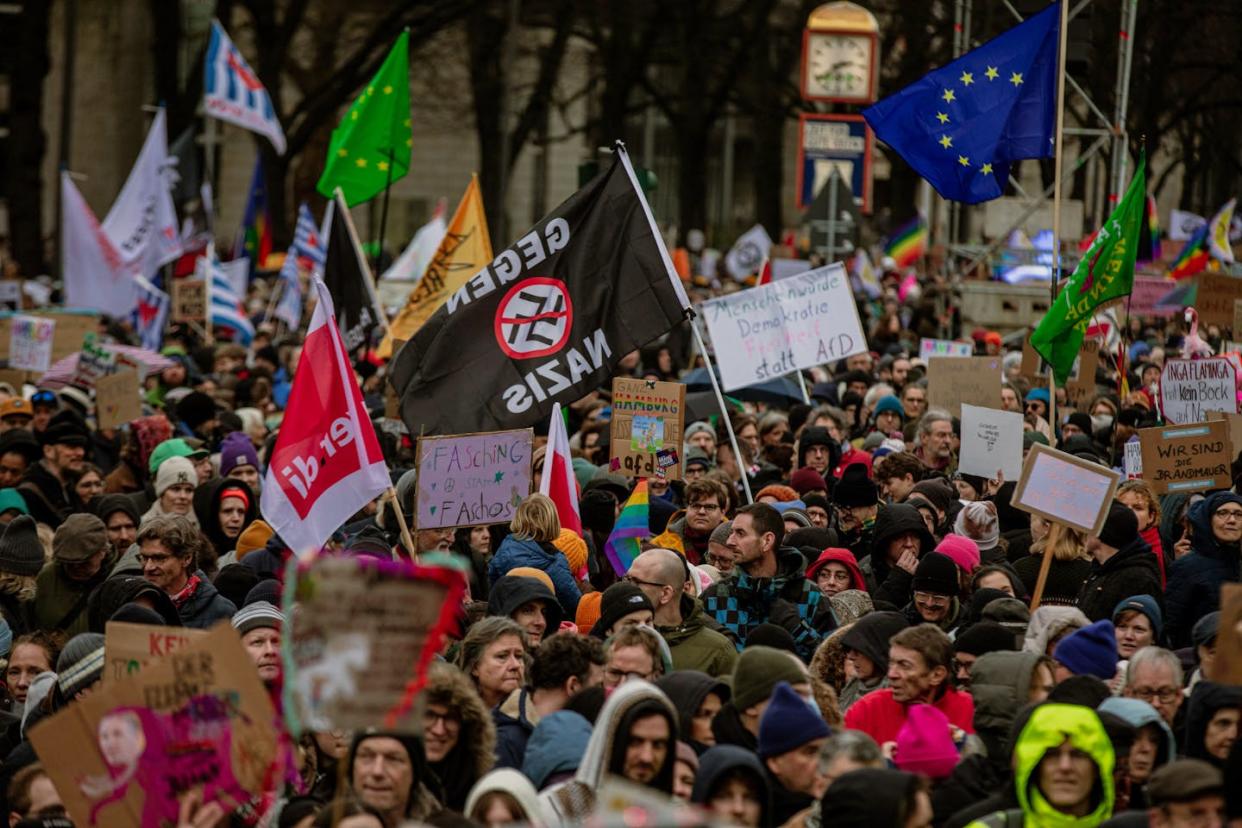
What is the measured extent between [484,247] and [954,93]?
326 cm

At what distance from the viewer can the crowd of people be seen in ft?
17.9

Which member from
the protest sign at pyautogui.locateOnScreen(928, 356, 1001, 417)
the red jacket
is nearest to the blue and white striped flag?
the protest sign at pyautogui.locateOnScreen(928, 356, 1001, 417)

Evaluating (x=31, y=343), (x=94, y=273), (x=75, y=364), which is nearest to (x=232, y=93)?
(x=94, y=273)

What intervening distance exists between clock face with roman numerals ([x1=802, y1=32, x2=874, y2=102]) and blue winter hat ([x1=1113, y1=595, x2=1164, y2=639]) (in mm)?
20996

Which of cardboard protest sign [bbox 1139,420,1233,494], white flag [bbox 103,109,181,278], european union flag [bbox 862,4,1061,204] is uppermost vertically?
european union flag [bbox 862,4,1061,204]

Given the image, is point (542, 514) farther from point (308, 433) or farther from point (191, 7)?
point (191, 7)

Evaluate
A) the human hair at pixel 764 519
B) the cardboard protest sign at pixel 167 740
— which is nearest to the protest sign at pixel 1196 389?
the human hair at pixel 764 519

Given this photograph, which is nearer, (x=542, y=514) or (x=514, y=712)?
(x=514, y=712)

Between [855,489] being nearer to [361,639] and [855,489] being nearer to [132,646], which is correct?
[132,646]

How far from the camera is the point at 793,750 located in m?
5.78

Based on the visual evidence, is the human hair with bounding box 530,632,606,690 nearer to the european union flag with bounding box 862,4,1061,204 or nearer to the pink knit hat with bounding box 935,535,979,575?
the pink knit hat with bounding box 935,535,979,575

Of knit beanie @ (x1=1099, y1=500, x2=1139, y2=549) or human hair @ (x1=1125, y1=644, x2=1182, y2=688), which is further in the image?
knit beanie @ (x1=1099, y1=500, x2=1139, y2=549)

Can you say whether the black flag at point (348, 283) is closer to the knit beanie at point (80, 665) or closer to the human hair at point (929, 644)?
the knit beanie at point (80, 665)

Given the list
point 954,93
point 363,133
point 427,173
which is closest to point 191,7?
point 427,173
